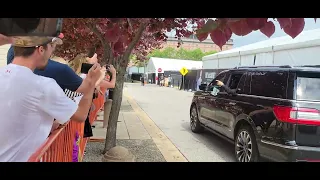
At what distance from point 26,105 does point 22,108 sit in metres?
0.03

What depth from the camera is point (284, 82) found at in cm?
488

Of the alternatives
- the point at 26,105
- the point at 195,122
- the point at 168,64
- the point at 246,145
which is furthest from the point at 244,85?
the point at 168,64

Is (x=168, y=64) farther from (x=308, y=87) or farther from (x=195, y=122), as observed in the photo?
(x=308, y=87)

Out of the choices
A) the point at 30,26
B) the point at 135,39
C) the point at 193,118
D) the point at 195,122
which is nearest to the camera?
the point at 30,26

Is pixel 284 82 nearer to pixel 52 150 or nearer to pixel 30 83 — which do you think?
pixel 52 150

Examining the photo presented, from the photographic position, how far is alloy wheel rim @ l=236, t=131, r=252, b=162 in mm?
5364

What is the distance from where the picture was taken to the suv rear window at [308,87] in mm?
4605

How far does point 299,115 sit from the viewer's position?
14.6 feet

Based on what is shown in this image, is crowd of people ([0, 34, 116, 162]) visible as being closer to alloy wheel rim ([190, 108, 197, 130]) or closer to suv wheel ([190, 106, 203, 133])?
suv wheel ([190, 106, 203, 133])

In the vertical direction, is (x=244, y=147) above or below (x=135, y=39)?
below

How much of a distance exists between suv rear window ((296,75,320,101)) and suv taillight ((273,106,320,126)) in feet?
0.77

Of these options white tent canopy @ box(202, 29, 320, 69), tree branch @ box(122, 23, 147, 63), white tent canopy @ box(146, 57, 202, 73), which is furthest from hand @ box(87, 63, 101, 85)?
white tent canopy @ box(146, 57, 202, 73)
